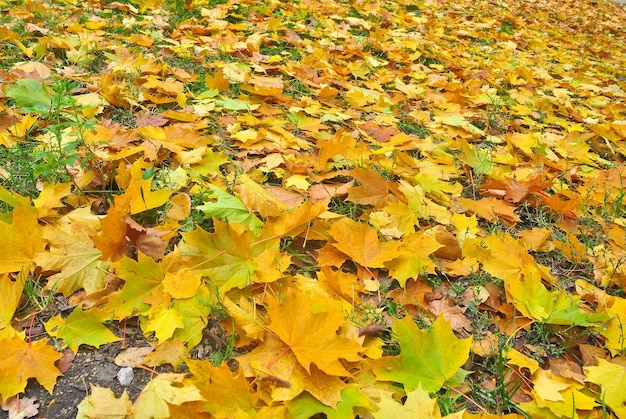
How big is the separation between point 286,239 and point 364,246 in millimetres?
265

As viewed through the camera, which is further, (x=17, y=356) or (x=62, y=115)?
(x=62, y=115)

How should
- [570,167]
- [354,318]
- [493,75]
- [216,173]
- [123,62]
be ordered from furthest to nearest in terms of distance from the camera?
[493,75] < [123,62] < [570,167] < [216,173] < [354,318]

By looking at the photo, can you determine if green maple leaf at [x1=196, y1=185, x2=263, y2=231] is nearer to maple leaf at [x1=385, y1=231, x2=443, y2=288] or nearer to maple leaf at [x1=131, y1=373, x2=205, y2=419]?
maple leaf at [x1=385, y1=231, x2=443, y2=288]

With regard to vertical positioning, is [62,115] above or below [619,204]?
above

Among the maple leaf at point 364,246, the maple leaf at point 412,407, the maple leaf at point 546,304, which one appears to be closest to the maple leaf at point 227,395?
the maple leaf at point 412,407

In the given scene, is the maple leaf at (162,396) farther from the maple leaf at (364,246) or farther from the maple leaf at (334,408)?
the maple leaf at (364,246)

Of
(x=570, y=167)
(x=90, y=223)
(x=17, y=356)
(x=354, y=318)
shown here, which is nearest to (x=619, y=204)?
(x=570, y=167)

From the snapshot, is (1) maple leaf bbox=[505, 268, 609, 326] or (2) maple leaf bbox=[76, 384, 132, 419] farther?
(1) maple leaf bbox=[505, 268, 609, 326]

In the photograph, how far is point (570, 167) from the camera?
7.55 feet

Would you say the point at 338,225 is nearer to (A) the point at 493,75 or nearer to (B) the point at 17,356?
(B) the point at 17,356

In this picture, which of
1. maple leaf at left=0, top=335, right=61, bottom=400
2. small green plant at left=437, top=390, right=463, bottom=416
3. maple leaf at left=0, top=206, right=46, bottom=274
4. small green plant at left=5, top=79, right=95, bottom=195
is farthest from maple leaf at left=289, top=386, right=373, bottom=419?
small green plant at left=5, top=79, right=95, bottom=195

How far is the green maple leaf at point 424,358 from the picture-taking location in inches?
44.2

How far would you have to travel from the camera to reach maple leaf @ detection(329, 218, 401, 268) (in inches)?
56.2

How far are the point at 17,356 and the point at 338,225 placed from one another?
90 centimetres
